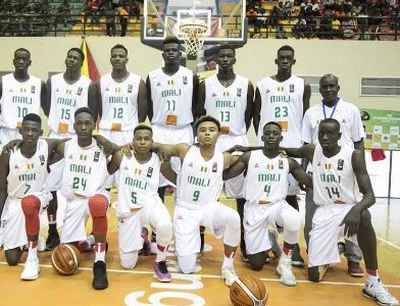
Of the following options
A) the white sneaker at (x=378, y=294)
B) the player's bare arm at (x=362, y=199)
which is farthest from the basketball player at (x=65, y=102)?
the white sneaker at (x=378, y=294)

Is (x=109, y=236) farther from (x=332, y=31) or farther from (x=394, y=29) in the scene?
(x=394, y=29)

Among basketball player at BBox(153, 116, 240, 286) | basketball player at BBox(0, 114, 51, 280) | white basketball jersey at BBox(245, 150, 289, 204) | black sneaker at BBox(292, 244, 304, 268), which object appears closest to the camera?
basketball player at BBox(153, 116, 240, 286)

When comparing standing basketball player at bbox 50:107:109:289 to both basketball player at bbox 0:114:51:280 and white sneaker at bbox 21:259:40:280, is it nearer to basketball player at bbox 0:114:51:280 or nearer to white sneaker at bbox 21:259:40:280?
basketball player at bbox 0:114:51:280

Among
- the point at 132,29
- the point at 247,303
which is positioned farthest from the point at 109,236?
the point at 132,29

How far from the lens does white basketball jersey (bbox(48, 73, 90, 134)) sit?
16.5ft

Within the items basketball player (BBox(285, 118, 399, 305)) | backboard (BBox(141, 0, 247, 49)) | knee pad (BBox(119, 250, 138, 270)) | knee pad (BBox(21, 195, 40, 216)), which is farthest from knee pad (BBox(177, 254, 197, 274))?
backboard (BBox(141, 0, 247, 49))

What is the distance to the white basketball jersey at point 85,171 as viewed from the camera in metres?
4.50

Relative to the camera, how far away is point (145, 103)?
16.4ft

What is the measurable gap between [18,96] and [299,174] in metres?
2.92

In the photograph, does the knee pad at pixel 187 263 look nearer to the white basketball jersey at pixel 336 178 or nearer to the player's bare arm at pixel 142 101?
the white basketball jersey at pixel 336 178

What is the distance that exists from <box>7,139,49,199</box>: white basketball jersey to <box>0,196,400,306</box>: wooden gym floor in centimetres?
66

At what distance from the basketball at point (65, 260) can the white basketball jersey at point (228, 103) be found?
1.83 meters

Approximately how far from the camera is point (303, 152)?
4.63 metres

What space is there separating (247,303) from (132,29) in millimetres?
10927
